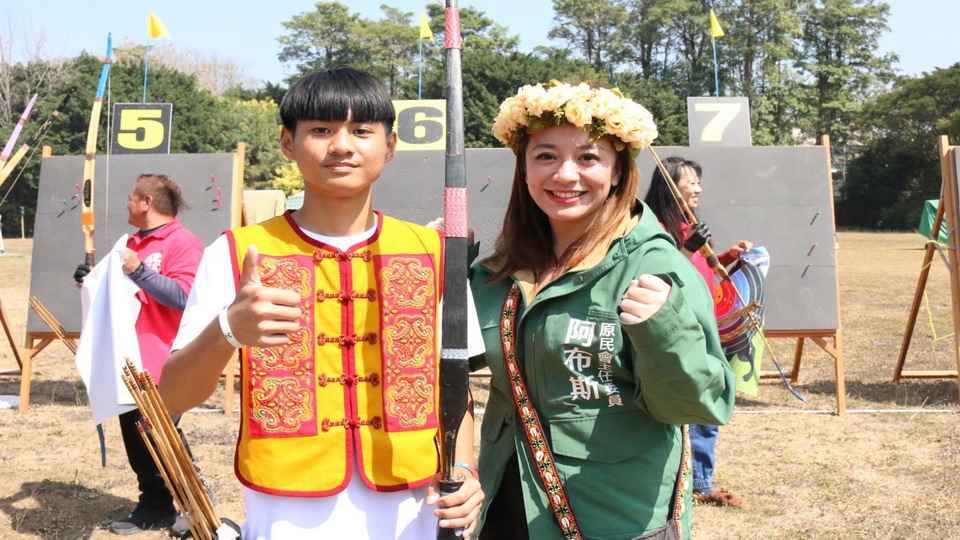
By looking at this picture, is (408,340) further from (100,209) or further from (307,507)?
(100,209)

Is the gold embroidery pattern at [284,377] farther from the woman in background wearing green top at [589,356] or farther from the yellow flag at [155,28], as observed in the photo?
the yellow flag at [155,28]

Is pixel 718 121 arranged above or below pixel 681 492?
above

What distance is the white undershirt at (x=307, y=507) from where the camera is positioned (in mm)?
1601

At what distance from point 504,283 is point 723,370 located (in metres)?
0.48

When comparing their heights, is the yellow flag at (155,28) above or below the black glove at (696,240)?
above

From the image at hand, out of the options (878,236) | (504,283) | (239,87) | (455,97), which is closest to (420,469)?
(504,283)

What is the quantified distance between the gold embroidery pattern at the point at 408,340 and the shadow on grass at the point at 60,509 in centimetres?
337

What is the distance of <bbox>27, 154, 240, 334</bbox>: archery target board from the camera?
712cm

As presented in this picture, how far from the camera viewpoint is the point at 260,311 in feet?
4.53

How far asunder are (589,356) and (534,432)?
0.19 metres

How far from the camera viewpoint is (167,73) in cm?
3750

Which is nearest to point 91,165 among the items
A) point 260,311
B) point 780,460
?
point 260,311

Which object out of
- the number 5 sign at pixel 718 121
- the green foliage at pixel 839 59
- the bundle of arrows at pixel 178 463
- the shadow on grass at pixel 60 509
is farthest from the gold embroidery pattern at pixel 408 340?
the green foliage at pixel 839 59

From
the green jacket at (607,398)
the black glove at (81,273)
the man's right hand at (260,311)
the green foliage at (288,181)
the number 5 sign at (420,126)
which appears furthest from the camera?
the green foliage at (288,181)
